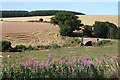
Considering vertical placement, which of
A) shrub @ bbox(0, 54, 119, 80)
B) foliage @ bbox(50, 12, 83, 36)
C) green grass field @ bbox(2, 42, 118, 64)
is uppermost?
Result: foliage @ bbox(50, 12, 83, 36)

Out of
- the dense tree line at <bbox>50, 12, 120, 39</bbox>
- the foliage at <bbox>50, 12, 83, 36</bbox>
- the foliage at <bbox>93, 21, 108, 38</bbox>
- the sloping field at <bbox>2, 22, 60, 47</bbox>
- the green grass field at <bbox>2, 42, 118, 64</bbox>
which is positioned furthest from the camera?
the foliage at <bbox>50, 12, 83, 36</bbox>

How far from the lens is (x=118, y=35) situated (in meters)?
48.2

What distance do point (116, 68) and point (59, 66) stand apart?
208 cm

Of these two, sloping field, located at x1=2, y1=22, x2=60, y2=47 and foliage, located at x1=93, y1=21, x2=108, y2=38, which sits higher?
Result: foliage, located at x1=93, y1=21, x2=108, y2=38

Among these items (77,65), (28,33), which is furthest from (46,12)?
(77,65)

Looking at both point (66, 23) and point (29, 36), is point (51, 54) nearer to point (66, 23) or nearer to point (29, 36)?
point (29, 36)

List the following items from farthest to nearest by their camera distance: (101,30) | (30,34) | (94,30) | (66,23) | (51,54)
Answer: (30,34), (66,23), (94,30), (101,30), (51,54)

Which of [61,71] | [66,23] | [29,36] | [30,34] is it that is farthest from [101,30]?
[61,71]

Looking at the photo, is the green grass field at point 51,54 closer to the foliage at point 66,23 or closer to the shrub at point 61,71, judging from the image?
the shrub at point 61,71

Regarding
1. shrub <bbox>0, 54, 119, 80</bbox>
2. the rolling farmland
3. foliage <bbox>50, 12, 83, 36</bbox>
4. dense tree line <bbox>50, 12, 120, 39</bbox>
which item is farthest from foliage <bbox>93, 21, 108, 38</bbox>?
shrub <bbox>0, 54, 119, 80</bbox>

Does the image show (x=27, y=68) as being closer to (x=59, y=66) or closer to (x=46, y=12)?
(x=59, y=66)

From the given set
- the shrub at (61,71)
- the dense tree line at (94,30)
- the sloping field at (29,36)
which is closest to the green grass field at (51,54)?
the shrub at (61,71)

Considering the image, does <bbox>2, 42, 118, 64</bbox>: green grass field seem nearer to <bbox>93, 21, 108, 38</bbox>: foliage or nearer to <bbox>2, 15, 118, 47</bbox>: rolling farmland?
<bbox>2, 15, 118, 47</bbox>: rolling farmland

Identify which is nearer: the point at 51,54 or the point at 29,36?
the point at 51,54
